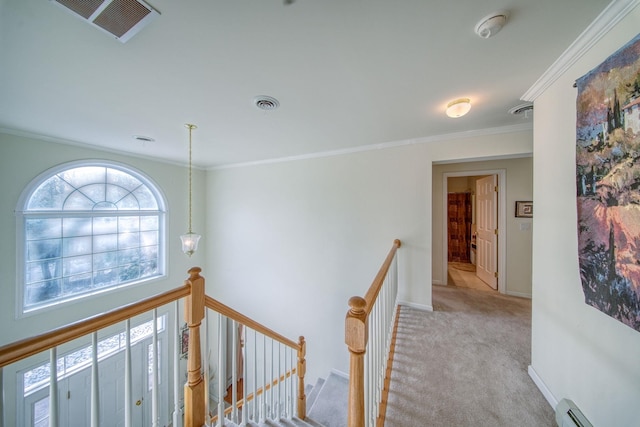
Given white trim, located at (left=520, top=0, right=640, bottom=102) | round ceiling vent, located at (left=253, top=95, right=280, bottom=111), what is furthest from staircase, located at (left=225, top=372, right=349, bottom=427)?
white trim, located at (left=520, top=0, right=640, bottom=102)

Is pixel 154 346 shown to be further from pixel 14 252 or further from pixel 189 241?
pixel 14 252

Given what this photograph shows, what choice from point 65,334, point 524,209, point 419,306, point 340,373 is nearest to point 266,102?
point 65,334

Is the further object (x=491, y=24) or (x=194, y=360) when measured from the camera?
(x=194, y=360)

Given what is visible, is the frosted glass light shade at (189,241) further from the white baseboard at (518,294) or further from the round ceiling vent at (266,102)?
the white baseboard at (518,294)

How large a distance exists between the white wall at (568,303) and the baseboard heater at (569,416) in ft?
0.10

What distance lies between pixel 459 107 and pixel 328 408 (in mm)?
3387

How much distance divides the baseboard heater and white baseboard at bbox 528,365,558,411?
0.42 ft

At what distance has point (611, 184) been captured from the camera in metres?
0.98

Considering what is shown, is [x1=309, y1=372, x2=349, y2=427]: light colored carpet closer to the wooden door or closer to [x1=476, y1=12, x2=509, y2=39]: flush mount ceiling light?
the wooden door

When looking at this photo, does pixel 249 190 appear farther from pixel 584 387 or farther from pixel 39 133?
pixel 584 387

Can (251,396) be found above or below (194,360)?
below

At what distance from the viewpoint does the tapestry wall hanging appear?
0.89 meters

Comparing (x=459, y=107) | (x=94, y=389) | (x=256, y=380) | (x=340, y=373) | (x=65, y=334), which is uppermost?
(x=459, y=107)

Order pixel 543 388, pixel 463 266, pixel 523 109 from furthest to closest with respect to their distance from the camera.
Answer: pixel 463 266, pixel 523 109, pixel 543 388
